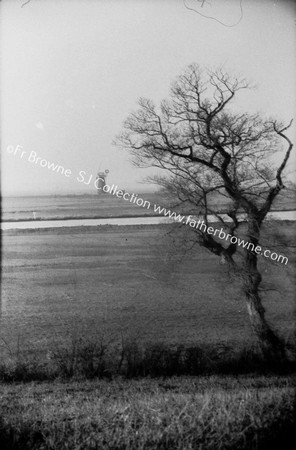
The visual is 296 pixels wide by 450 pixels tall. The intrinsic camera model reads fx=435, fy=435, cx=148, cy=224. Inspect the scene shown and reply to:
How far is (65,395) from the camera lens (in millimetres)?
3461

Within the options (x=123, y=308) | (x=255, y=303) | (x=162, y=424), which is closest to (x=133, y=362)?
(x=123, y=308)

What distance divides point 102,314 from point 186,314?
2.95ft

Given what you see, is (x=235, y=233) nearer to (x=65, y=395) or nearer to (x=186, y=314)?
(x=186, y=314)

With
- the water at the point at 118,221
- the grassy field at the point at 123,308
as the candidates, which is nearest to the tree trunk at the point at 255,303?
the grassy field at the point at 123,308

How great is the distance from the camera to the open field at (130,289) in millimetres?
4340

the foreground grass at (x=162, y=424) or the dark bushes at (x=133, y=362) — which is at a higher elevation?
the foreground grass at (x=162, y=424)

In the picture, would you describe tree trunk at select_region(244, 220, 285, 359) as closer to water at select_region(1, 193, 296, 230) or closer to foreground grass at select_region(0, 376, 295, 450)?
water at select_region(1, 193, 296, 230)

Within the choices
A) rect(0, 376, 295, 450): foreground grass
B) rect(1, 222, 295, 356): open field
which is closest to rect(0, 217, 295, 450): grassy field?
rect(1, 222, 295, 356): open field

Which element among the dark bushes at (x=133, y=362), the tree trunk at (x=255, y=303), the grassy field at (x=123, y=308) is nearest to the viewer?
the grassy field at (x=123, y=308)

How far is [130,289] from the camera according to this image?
187 inches

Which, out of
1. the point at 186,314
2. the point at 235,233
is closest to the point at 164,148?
the point at 235,233

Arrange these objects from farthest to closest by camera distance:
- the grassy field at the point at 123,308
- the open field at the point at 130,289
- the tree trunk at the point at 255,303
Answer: the tree trunk at the point at 255,303 < the open field at the point at 130,289 < the grassy field at the point at 123,308

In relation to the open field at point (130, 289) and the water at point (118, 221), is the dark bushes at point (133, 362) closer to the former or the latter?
the open field at point (130, 289)

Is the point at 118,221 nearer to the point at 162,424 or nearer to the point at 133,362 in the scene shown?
the point at 133,362
